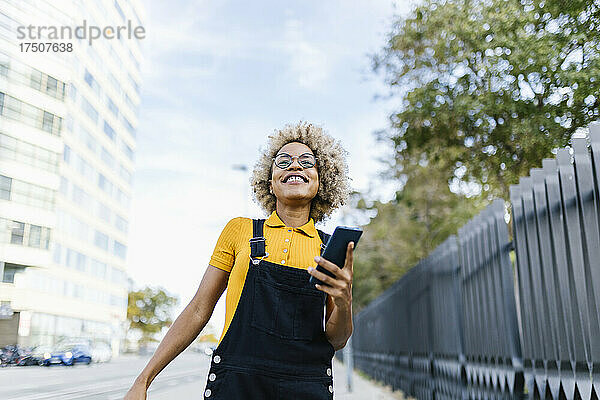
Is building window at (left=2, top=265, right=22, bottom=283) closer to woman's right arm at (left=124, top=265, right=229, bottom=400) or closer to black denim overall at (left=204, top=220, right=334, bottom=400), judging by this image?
woman's right arm at (left=124, top=265, right=229, bottom=400)

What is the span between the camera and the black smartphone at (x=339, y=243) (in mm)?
2047

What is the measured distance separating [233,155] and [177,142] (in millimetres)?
1010

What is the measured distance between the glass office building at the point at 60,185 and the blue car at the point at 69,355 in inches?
3.0

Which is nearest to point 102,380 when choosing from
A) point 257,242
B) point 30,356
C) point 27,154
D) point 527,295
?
point 30,356

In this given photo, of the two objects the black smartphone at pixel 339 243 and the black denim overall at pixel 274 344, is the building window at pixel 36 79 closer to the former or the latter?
the black denim overall at pixel 274 344

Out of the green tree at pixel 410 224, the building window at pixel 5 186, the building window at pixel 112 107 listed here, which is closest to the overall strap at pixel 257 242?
the building window at pixel 5 186

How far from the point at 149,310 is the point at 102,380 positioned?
46 cm

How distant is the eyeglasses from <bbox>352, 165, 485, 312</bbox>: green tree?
40.3 ft

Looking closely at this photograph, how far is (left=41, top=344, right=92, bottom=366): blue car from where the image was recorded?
310 centimetres

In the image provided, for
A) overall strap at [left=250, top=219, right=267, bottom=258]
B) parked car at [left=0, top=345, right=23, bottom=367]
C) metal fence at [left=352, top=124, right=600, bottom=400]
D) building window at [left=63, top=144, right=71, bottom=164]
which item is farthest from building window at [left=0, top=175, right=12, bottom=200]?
metal fence at [left=352, top=124, right=600, bottom=400]

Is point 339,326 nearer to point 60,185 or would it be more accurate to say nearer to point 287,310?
point 287,310

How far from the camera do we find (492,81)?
317 inches

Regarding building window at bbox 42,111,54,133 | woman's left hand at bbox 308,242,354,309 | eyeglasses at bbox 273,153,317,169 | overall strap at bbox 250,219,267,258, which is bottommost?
woman's left hand at bbox 308,242,354,309

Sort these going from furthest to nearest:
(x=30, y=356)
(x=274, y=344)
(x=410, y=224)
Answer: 1. (x=410, y=224)
2. (x=30, y=356)
3. (x=274, y=344)
